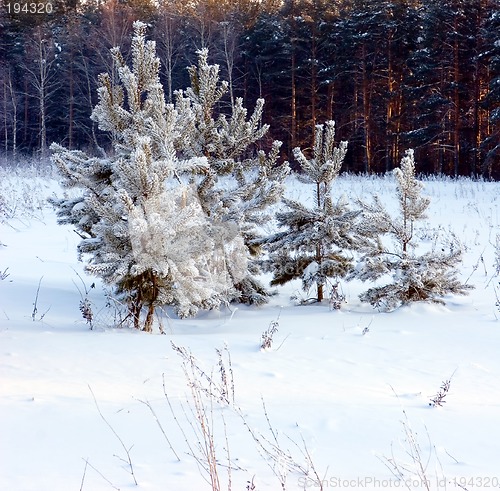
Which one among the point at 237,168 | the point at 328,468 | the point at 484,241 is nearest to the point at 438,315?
the point at 237,168

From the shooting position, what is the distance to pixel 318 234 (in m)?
6.61

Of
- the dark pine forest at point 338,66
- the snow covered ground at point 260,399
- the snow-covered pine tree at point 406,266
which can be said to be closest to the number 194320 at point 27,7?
the dark pine forest at point 338,66

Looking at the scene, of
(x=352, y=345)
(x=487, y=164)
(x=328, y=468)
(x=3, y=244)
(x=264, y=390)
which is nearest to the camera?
(x=328, y=468)

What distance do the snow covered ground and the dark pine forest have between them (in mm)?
16855

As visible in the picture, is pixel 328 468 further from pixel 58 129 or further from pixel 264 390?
pixel 58 129

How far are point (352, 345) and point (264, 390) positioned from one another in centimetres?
145

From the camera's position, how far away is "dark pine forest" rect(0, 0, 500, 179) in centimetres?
2422

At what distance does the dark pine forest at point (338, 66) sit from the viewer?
24.2 meters

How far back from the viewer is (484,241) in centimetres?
1101

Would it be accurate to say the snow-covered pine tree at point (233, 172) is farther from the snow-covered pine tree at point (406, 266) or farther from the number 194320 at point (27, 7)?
the number 194320 at point (27, 7)

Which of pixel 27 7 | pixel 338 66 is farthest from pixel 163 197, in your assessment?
pixel 27 7

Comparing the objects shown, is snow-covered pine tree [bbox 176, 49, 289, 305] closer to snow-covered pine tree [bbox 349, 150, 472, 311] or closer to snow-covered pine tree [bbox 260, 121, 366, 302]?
snow-covered pine tree [bbox 260, 121, 366, 302]

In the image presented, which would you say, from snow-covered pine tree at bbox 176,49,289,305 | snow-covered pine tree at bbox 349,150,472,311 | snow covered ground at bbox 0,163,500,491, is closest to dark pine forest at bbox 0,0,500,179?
snow-covered pine tree at bbox 176,49,289,305

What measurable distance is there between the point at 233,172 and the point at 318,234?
142cm
